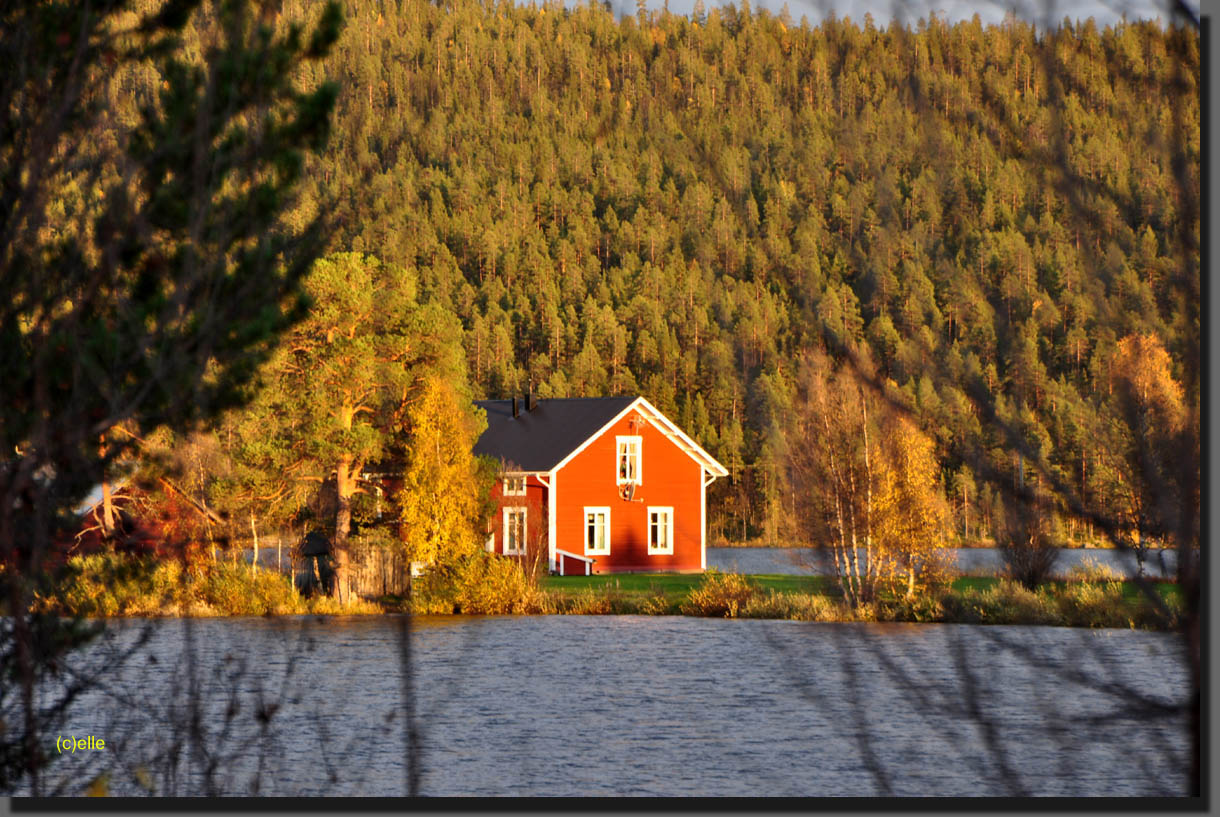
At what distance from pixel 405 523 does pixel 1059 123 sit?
39.9 m

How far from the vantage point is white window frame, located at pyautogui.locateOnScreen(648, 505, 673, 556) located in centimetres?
5653

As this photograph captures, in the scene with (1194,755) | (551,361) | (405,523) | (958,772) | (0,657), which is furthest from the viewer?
(551,361)

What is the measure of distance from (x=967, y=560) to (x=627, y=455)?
51.1 m

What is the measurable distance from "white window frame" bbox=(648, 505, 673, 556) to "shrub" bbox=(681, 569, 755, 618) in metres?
14.1

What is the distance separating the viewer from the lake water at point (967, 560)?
11.9ft

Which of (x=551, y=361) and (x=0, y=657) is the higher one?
(x=551, y=361)

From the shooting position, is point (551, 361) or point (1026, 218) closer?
point (1026, 218)

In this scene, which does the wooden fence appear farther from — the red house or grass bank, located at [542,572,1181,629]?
the red house

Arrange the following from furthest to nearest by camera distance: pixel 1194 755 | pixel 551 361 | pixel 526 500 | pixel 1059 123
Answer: pixel 551 361, pixel 526 500, pixel 1194 755, pixel 1059 123

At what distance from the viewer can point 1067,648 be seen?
152 inches

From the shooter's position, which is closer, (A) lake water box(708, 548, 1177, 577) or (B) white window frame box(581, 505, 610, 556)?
(A) lake water box(708, 548, 1177, 577)

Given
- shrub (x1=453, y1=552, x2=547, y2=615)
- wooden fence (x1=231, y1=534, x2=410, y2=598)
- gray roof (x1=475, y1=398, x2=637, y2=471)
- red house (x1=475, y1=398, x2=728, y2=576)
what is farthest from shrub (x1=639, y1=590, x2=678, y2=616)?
gray roof (x1=475, y1=398, x2=637, y2=471)

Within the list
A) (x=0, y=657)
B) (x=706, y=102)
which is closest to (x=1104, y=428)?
(x=706, y=102)

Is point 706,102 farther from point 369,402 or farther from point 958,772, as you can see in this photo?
point 369,402
